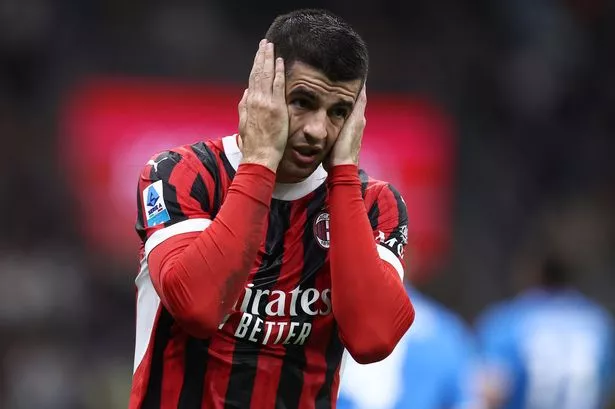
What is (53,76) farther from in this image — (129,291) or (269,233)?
(269,233)

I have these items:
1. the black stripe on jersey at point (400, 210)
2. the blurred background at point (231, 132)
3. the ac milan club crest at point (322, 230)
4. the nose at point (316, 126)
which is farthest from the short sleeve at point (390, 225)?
the blurred background at point (231, 132)

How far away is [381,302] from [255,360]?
0.36 metres

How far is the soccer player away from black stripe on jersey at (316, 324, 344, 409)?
245 centimetres

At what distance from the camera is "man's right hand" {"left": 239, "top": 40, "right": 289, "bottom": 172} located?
3057mm

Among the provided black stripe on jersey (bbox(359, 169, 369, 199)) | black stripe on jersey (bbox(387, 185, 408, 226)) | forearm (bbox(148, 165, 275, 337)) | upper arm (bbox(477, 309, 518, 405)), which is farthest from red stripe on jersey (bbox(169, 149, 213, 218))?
upper arm (bbox(477, 309, 518, 405))

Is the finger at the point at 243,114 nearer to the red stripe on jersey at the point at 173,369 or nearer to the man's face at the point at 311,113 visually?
the man's face at the point at 311,113

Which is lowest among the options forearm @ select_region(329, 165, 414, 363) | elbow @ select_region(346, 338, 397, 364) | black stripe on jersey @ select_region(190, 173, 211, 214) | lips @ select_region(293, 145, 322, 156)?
elbow @ select_region(346, 338, 397, 364)

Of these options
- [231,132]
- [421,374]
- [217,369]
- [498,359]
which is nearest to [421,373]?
[421,374]

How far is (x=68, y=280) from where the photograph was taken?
1285 cm

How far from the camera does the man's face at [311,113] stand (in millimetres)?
3070

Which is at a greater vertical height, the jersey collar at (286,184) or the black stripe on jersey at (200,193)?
the jersey collar at (286,184)

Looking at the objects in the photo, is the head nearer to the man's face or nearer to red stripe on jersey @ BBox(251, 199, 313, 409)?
the man's face

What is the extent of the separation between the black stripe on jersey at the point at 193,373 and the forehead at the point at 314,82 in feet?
2.28

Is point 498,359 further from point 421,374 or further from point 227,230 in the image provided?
point 227,230
